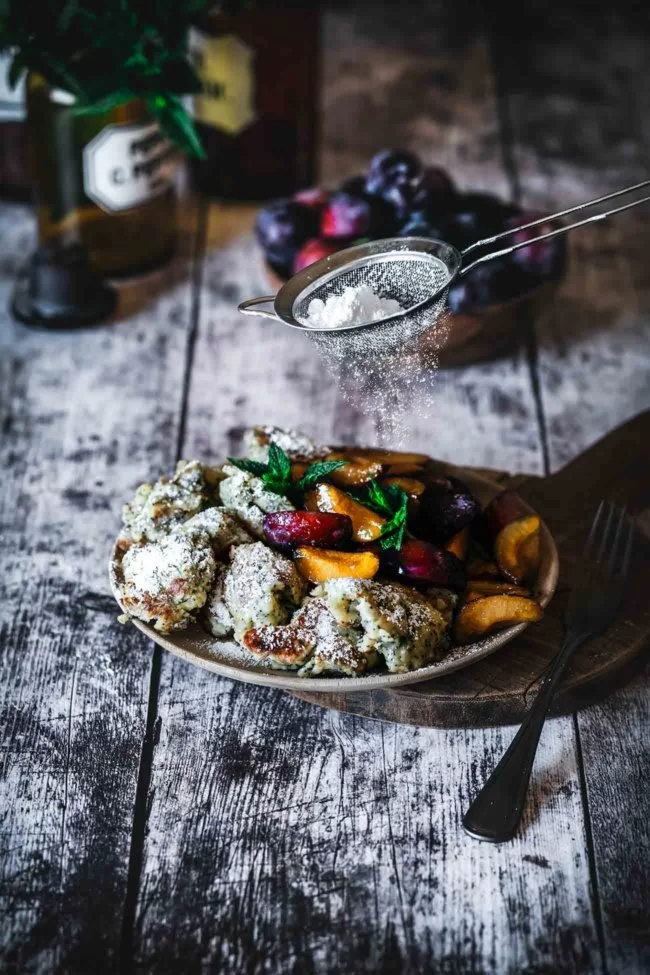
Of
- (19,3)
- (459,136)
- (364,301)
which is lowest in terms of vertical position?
(459,136)

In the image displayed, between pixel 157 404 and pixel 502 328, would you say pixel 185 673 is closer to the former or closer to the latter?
pixel 157 404

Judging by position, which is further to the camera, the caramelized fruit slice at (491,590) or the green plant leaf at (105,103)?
the green plant leaf at (105,103)

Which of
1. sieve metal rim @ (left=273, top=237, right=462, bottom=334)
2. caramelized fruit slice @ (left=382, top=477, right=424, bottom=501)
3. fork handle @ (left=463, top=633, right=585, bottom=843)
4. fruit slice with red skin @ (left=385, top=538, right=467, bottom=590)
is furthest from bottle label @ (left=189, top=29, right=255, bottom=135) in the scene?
fork handle @ (left=463, top=633, right=585, bottom=843)

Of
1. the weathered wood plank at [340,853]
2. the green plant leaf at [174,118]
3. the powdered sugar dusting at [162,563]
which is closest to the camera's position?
the weathered wood plank at [340,853]

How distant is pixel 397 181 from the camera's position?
1619 millimetres

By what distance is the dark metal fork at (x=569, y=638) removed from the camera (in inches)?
39.7

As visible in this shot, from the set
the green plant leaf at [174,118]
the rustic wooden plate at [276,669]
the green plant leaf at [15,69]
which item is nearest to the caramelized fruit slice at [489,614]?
the rustic wooden plate at [276,669]

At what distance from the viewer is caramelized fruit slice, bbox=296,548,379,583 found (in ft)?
3.46

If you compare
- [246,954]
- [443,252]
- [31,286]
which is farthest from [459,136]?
[246,954]

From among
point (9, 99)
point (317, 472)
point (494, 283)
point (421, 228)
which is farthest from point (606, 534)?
point (9, 99)

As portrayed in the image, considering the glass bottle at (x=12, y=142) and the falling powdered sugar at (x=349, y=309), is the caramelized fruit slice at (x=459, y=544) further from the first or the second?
the glass bottle at (x=12, y=142)

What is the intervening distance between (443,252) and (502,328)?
1.43 ft

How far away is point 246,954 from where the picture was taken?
0.92 m

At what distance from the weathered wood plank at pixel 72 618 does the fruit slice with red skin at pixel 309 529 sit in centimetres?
24
